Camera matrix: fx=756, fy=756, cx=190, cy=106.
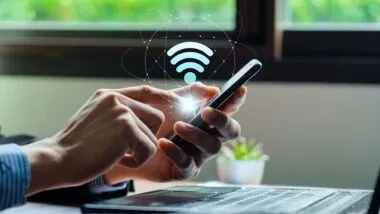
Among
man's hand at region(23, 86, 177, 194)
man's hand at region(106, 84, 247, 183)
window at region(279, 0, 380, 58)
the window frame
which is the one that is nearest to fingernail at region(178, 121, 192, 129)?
man's hand at region(106, 84, 247, 183)

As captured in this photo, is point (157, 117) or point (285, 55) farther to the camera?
point (285, 55)

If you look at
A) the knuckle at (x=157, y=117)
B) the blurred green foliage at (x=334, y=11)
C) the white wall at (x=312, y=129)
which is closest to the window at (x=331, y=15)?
the blurred green foliage at (x=334, y=11)

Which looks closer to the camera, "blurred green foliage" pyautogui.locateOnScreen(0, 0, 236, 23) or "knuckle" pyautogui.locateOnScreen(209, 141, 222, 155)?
"knuckle" pyautogui.locateOnScreen(209, 141, 222, 155)

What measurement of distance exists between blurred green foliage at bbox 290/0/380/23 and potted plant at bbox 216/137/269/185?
0.99ft

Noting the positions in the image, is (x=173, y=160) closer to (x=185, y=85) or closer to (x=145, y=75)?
(x=185, y=85)

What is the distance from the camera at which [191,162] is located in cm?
95

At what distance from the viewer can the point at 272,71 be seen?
1438mm

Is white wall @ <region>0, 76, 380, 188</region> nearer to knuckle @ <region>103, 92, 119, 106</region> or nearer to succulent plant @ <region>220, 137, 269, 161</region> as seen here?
succulent plant @ <region>220, 137, 269, 161</region>

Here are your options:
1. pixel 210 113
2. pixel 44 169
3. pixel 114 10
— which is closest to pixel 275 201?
pixel 210 113

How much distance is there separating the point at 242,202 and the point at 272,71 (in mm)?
680

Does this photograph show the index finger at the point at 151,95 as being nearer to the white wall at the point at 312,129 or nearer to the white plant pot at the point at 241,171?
the white plant pot at the point at 241,171

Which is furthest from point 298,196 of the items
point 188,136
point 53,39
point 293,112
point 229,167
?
point 53,39

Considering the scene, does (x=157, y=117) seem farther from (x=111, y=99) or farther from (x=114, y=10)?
(x=114, y=10)

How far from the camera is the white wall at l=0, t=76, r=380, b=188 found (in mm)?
1382
